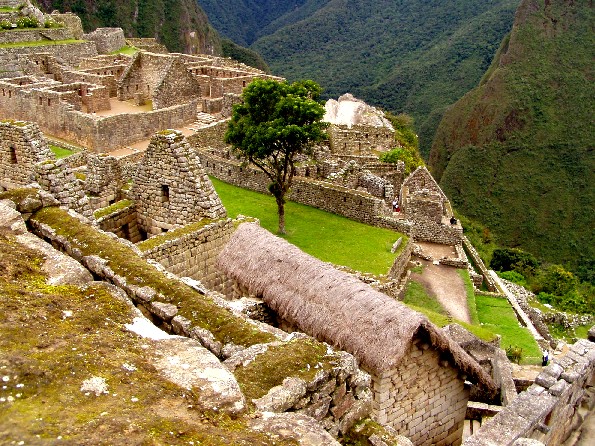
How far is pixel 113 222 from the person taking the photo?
28.4 feet

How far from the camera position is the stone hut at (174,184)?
325 inches

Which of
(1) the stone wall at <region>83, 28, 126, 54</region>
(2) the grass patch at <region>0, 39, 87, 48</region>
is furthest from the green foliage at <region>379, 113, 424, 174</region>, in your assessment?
(2) the grass patch at <region>0, 39, 87, 48</region>

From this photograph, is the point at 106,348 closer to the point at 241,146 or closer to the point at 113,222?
the point at 113,222

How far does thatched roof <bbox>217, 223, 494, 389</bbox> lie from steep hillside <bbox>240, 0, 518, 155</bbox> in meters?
107

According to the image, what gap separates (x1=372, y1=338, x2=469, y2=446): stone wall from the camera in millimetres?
6980

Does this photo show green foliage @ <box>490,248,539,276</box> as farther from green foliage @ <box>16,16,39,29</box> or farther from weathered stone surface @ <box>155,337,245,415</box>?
weathered stone surface @ <box>155,337,245,415</box>

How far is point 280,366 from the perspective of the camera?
13.7 ft

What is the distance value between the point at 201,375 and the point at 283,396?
523 millimetres

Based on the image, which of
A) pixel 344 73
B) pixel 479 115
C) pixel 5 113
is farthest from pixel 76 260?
pixel 344 73

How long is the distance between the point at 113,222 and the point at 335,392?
17.5 ft

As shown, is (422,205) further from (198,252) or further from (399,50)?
(399,50)

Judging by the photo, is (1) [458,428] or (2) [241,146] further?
(2) [241,146]

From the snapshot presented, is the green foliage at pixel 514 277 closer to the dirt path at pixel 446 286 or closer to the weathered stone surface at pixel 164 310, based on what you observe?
the dirt path at pixel 446 286

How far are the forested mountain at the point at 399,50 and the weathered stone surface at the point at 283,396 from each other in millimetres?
111023
